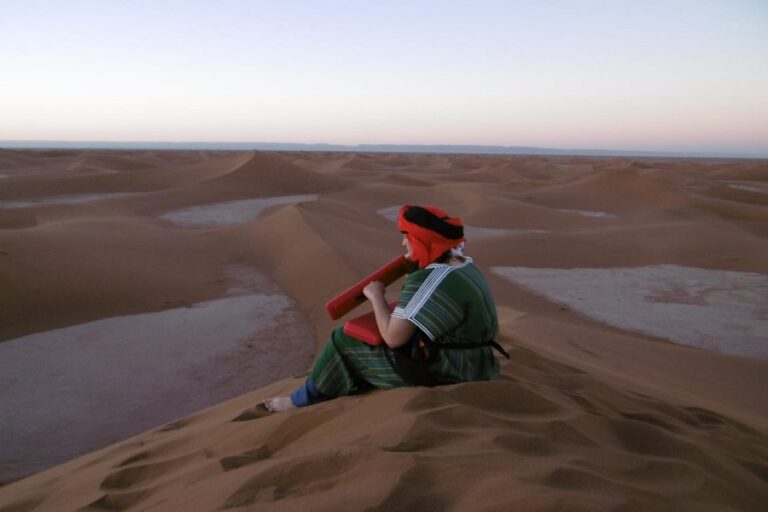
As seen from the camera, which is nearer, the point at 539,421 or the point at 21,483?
the point at 539,421

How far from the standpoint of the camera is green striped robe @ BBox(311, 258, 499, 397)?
2773mm

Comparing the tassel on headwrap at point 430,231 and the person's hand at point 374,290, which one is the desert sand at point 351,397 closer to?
Answer: the person's hand at point 374,290

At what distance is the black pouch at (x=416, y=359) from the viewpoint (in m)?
2.89

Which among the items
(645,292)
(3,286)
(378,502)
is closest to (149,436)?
(378,502)

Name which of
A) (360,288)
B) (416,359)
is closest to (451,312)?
(416,359)

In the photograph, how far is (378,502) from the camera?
1856 millimetres

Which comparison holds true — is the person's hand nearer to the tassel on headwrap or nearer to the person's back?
the person's back

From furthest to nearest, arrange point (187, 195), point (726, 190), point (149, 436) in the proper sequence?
point (726, 190), point (187, 195), point (149, 436)

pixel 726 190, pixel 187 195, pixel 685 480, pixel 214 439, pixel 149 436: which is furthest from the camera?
pixel 726 190

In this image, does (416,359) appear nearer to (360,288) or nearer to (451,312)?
(451,312)

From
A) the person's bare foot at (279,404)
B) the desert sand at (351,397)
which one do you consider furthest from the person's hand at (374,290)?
the person's bare foot at (279,404)

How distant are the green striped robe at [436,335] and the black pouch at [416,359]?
1.5 inches

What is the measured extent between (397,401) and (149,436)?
162 centimetres

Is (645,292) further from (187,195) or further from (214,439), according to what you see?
(187,195)
